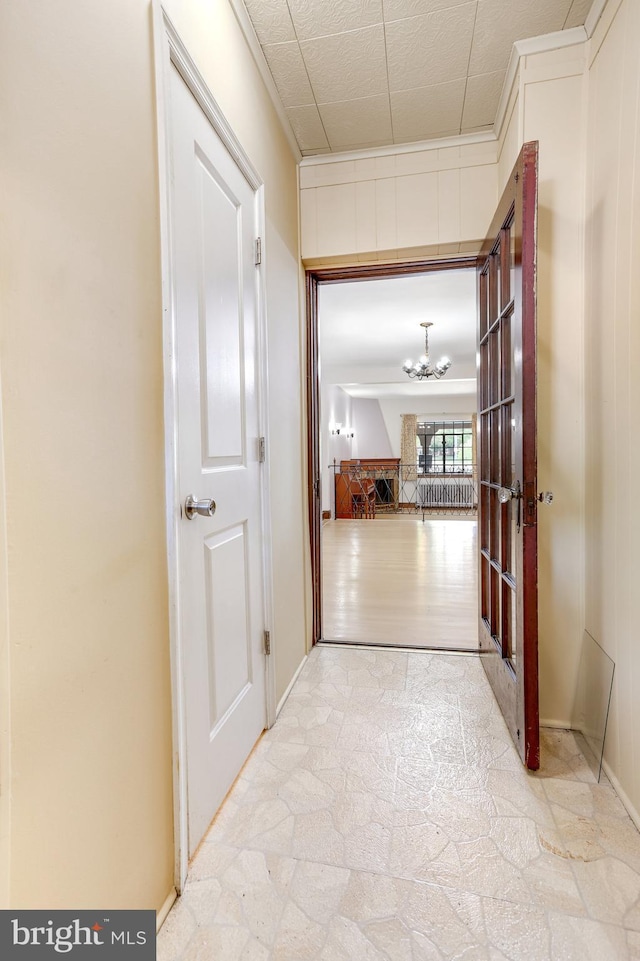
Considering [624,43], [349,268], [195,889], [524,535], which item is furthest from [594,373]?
[195,889]

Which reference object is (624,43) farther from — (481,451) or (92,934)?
Answer: (92,934)

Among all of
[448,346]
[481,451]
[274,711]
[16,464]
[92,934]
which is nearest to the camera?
[16,464]

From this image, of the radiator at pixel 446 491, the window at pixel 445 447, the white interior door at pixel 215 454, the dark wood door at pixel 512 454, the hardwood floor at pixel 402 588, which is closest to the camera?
the white interior door at pixel 215 454

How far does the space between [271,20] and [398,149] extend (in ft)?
2.83

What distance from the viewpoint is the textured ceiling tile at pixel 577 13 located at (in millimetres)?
1575

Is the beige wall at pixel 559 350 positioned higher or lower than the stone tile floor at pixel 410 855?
higher

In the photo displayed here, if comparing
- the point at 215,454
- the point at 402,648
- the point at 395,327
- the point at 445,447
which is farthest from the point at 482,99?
the point at 445,447

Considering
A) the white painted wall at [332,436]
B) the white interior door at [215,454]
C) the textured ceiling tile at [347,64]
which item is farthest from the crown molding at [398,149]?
the white painted wall at [332,436]

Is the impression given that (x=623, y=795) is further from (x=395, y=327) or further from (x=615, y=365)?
(x=395, y=327)

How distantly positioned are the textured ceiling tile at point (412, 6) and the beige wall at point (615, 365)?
538 millimetres

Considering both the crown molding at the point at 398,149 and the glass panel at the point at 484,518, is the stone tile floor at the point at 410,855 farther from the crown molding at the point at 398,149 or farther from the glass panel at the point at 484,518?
the crown molding at the point at 398,149

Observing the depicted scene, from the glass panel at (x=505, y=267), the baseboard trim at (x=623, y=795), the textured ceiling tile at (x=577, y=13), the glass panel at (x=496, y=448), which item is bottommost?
the baseboard trim at (x=623, y=795)

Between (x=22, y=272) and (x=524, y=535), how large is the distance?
4.85 feet

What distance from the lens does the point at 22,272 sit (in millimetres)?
693
